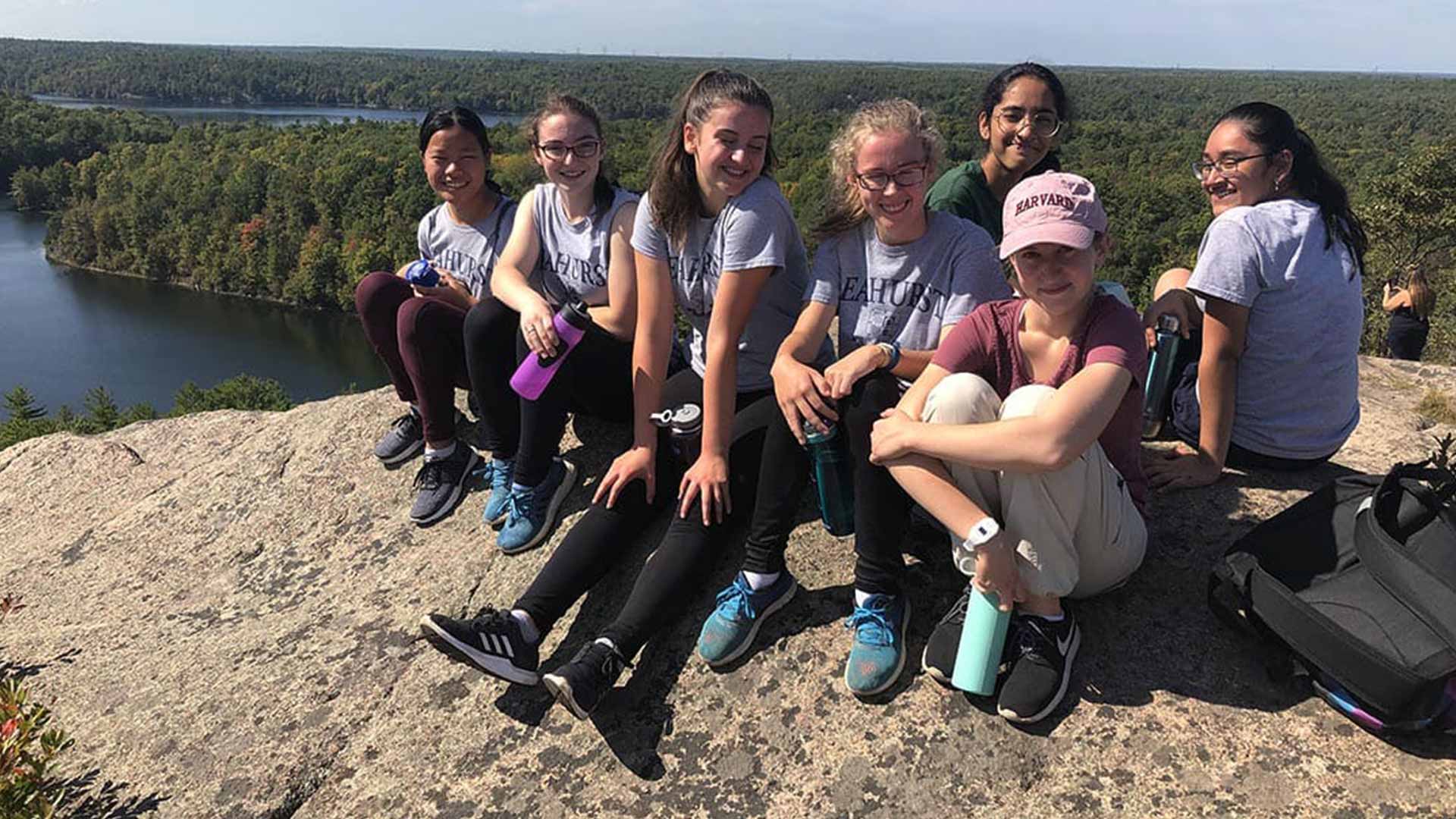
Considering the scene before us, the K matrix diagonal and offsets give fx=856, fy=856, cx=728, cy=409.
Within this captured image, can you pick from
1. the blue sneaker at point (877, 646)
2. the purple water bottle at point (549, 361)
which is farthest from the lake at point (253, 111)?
the blue sneaker at point (877, 646)

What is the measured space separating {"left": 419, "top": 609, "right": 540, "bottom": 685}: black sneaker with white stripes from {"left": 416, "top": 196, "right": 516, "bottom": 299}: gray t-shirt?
188 cm

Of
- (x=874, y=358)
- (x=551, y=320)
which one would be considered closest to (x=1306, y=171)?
(x=874, y=358)

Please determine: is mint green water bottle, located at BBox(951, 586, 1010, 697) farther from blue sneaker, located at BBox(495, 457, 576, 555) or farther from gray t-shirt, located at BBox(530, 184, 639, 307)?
gray t-shirt, located at BBox(530, 184, 639, 307)

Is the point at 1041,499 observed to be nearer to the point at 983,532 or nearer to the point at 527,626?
the point at 983,532

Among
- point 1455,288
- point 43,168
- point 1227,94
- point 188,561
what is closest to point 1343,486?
point 188,561

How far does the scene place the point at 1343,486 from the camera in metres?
2.53

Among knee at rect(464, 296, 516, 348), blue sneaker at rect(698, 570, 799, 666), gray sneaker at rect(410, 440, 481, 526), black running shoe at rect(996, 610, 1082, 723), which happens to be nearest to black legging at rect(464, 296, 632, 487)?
knee at rect(464, 296, 516, 348)

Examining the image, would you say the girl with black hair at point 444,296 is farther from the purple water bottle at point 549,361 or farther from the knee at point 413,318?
the purple water bottle at point 549,361

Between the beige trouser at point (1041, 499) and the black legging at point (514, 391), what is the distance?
1.52 metres

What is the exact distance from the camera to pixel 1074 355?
2.40m

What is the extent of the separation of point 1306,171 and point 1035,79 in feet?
3.57

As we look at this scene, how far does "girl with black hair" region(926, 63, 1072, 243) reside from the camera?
3.59m

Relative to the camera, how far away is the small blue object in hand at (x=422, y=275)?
3844mm

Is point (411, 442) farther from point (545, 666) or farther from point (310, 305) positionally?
point (310, 305)
